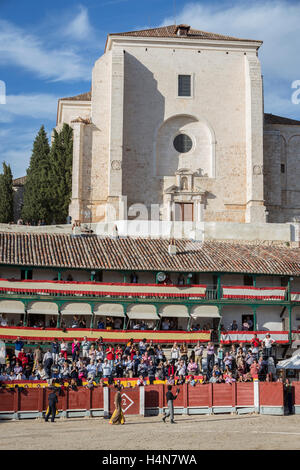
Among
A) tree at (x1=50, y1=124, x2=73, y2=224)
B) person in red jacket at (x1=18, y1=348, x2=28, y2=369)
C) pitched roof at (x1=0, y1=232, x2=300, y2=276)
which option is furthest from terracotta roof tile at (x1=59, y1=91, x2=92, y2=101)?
person in red jacket at (x1=18, y1=348, x2=28, y2=369)

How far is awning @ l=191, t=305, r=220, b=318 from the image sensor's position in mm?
35688

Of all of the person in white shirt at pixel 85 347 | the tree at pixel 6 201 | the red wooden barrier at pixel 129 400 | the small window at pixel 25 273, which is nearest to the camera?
the red wooden barrier at pixel 129 400

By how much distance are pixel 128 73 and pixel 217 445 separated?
119ft

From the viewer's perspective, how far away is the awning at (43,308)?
112 ft

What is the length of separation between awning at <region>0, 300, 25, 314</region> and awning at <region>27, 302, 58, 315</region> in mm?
393

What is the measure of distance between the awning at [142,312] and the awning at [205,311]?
191 cm

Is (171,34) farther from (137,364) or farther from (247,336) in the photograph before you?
(137,364)

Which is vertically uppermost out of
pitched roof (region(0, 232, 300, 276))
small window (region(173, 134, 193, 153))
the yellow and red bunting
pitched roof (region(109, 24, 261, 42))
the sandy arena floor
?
pitched roof (region(109, 24, 261, 42))

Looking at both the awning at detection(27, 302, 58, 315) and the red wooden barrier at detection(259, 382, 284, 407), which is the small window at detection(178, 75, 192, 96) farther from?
the red wooden barrier at detection(259, 382, 284, 407)

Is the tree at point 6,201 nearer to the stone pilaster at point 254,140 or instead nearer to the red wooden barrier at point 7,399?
the stone pilaster at point 254,140

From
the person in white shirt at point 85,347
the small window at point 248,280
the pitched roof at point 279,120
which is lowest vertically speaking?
the person in white shirt at point 85,347

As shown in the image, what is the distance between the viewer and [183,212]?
2037 inches

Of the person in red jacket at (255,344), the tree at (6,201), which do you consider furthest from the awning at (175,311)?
the tree at (6,201)
